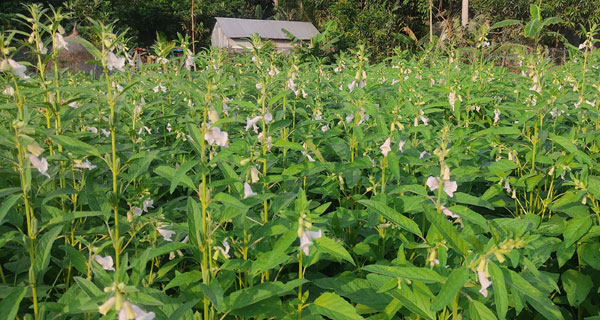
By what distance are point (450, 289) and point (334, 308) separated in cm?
47

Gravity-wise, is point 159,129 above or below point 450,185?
below

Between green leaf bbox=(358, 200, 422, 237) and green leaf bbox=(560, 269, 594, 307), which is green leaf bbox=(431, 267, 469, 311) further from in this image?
green leaf bbox=(560, 269, 594, 307)

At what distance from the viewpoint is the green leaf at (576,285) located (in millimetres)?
1992

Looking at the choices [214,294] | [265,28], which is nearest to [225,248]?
[214,294]

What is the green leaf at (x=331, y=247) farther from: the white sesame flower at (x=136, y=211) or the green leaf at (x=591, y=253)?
the green leaf at (x=591, y=253)

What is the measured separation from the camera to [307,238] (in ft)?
4.65

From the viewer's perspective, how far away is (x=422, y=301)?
1438 mm

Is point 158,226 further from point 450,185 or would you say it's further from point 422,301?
point 450,185

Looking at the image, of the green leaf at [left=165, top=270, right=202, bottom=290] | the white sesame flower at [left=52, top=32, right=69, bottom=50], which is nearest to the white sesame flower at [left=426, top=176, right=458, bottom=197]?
the green leaf at [left=165, top=270, right=202, bottom=290]

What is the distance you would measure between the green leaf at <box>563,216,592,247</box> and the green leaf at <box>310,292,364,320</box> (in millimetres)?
1025

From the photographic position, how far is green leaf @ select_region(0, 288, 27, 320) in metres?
Answer: 1.33

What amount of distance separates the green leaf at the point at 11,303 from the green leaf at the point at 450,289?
121 cm

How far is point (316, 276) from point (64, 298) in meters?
1.02

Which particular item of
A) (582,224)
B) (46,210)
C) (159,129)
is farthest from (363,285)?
(159,129)
